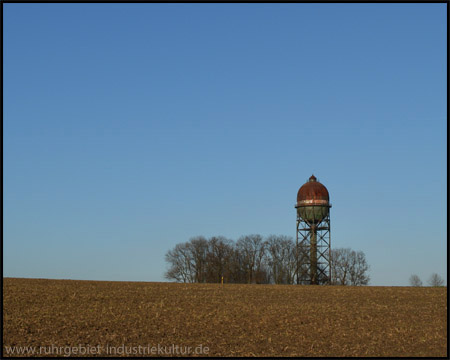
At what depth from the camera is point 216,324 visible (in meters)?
21.5

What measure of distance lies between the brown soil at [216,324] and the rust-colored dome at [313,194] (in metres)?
37.4

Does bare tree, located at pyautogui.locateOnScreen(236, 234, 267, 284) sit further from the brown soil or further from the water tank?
the brown soil

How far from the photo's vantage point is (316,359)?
1638 centimetres

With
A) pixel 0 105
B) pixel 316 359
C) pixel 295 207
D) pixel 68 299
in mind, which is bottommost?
pixel 316 359

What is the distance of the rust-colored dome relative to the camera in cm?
6900

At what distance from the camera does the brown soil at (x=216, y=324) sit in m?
17.5

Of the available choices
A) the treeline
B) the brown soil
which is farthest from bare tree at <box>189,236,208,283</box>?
the brown soil

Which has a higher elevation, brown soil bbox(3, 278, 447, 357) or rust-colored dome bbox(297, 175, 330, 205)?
rust-colored dome bbox(297, 175, 330, 205)

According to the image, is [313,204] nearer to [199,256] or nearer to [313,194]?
[313,194]

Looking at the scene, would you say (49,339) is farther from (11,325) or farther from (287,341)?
(287,341)

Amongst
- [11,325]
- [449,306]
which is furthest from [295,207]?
[11,325]

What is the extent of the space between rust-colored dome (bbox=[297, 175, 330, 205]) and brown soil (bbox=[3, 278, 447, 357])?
37.4 m

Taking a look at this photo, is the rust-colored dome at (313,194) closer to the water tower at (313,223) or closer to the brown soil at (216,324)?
the water tower at (313,223)

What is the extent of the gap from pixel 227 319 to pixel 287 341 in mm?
4233
